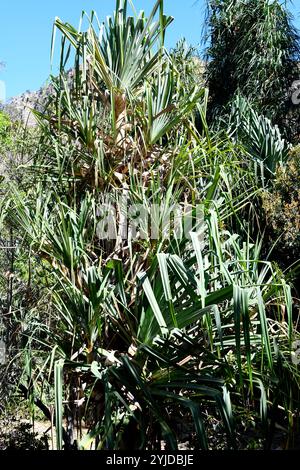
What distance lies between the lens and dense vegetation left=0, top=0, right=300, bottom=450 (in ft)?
10.8

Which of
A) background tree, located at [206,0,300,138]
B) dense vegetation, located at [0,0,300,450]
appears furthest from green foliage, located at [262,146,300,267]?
background tree, located at [206,0,300,138]

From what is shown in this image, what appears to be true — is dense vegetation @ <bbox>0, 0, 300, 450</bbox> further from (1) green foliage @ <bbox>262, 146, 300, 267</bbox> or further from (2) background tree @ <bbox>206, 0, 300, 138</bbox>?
(2) background tree @ <bbox>206, 0, 300, 138</bbox>

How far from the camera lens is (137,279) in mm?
3705

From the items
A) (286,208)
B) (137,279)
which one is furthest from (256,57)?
(137,279)

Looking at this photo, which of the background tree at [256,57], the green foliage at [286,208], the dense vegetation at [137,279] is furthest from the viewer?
the background tree at [256,57]

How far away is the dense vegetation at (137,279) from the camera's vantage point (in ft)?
10.8

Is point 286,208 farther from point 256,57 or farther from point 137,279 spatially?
point 256,57

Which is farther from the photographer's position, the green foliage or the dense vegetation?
Result: the green foliage

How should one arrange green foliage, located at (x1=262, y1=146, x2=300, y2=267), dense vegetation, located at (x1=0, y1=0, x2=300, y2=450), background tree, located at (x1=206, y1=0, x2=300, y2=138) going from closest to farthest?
dense vegetation, located at (x1=0, y1=0, x2=300, y2=450), green foliage, located at (x1=262, y1=146, x2=300, y2=267), background tree, located at (x1=206, y1=0, x2=300, y2=138)

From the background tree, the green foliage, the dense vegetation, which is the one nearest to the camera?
the dense vegetation

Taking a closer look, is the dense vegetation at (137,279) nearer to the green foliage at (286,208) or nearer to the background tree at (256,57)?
the green foliage at (286,208)

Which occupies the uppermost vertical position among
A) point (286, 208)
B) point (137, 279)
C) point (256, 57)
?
point (256, 57)

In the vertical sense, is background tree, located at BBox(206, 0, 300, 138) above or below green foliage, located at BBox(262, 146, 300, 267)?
above

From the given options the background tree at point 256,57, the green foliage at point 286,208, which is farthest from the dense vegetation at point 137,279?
the background tree at point 256,57
